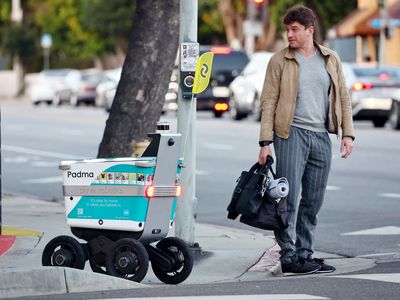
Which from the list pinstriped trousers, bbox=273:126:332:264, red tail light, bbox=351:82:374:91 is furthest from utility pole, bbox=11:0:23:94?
pinstriped trousers, bbox=273:126:332:264

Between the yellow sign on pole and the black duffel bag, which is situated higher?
the yellow sign on pole

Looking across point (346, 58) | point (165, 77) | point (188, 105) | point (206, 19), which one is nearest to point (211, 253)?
point (188, 105)

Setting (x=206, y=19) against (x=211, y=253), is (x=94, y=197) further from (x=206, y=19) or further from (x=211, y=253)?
(x=206, y=19)

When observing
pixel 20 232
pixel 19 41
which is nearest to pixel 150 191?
pixel 20 232

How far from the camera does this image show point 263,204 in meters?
9.91

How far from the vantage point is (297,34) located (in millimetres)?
10000

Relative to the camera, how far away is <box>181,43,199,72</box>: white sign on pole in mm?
10930

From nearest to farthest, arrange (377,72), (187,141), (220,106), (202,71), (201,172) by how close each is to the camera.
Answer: (202,71)
(187,141)
(201,172)
(377,72)
(220,106)

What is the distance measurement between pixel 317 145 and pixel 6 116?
35289mm

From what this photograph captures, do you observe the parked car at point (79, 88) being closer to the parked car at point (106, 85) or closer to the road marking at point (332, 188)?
the parked car at point (106, 85)

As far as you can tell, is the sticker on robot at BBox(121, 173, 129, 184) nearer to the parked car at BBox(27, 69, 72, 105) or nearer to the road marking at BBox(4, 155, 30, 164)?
the road marking at BBox(4, 155, 30, 164)

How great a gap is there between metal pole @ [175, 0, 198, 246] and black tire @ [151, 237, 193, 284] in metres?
1.39

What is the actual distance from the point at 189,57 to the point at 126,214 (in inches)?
75.5

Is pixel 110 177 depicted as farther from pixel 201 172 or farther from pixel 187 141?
pixel 201 172
